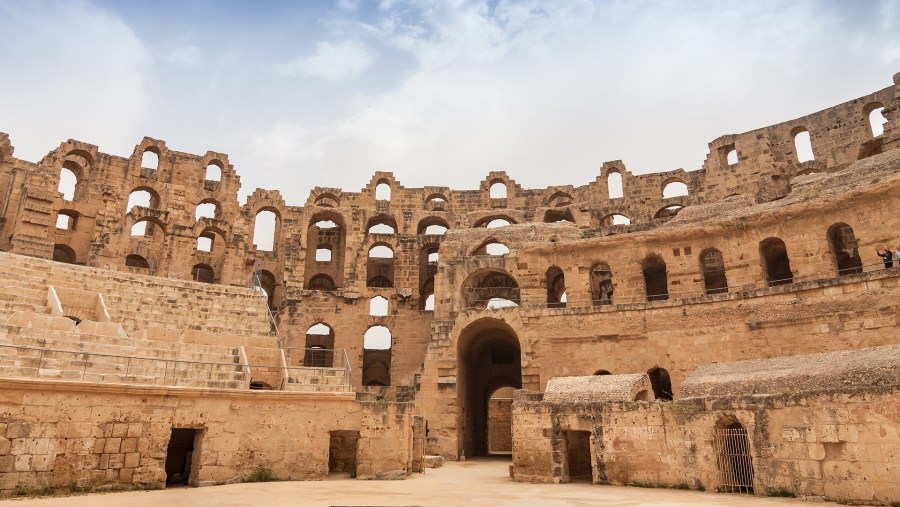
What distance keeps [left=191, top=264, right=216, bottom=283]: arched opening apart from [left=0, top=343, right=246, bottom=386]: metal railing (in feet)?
59.5

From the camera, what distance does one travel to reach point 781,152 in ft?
91.9

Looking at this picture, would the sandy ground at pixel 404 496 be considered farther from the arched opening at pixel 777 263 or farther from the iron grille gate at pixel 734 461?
the arched opening at pixel 777 263

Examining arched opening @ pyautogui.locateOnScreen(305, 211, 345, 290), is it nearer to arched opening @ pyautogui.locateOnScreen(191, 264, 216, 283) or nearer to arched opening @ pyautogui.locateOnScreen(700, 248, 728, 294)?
arched opening @ pyautogui.locateOnScreen(191, 264, 216, 283)

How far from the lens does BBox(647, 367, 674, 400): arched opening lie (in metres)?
20.0

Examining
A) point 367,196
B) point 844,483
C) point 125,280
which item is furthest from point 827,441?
point 367,196

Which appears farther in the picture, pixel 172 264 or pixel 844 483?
pixel 172 264

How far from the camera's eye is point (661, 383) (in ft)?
67.1

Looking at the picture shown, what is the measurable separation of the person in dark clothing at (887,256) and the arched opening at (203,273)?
2796 cm

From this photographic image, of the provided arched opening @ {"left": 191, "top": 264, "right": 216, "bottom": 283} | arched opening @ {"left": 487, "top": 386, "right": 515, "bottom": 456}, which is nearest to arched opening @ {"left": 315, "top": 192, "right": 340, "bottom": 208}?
arched opening @ {"left": 191, "top": 264, "right": 216, "bottom": 283}

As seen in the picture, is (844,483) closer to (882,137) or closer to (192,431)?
(192,431)

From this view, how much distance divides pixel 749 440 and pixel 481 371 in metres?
16.4

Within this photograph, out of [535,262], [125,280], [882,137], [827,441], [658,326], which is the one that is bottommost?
[827,441]

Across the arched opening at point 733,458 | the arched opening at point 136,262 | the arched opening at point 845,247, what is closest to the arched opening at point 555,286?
the arched opening at point 845,247

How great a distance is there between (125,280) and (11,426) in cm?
901
